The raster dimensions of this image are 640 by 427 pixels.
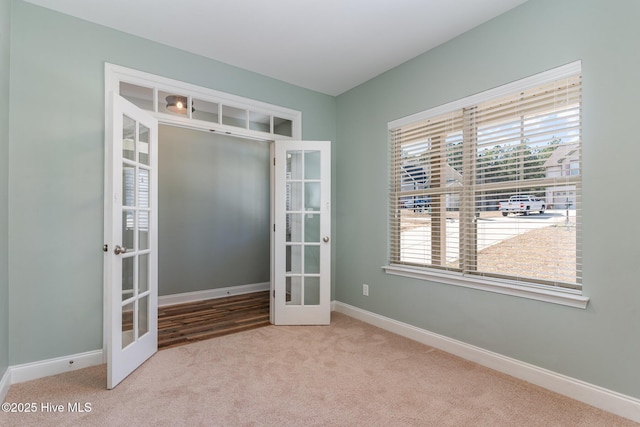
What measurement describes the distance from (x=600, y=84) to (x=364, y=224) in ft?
7.41

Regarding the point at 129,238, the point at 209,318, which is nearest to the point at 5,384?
the point at 129,238

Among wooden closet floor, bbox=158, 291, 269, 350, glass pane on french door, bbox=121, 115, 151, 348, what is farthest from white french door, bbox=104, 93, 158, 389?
wooden closet floor, bbox=158, 291, 269, 350

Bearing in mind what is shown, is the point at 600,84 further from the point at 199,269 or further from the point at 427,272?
the point at 199,269

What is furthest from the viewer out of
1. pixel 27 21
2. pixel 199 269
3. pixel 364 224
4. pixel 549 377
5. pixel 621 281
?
pixel 199 269

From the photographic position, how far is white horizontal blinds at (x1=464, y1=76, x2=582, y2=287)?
2.13m

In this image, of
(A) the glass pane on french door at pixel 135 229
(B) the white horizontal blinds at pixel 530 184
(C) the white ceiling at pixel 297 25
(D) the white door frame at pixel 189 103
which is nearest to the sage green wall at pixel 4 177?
(C) the white ceiling at pixel 297 25

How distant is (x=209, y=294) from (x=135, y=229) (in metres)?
2.40

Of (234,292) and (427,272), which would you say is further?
(234,292)

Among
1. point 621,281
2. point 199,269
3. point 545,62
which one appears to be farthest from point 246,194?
point 621,281

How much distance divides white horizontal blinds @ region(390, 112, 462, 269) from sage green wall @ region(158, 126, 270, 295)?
8.36 ft

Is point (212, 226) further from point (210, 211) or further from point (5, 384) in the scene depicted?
point (5, 384)

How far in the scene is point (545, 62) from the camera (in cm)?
221

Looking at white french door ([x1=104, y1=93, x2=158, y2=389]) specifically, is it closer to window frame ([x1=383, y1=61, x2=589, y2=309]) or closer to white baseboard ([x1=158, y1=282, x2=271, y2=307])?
white baseboard ([x1=158, y1=282, x2=271, y2=307])

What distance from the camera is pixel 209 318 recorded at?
3709mm
